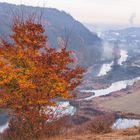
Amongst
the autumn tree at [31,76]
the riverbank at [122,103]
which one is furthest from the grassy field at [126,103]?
the autumn tree at [31,76]

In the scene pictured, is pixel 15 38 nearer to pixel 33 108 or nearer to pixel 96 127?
pixel 33 108

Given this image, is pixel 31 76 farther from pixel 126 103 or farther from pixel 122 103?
pixel 122 103

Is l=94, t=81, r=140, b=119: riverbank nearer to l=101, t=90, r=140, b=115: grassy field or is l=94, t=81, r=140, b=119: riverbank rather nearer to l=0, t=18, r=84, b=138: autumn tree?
l=101, t=90, r=140, b=115: grassy field

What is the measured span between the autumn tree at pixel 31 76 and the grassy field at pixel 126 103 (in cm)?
9541

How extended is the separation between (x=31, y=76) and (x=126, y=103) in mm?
122431

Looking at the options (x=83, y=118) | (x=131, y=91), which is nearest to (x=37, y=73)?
(x=83, y=118)

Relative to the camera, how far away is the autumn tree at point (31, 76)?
2400 cm

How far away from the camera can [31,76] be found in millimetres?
24578

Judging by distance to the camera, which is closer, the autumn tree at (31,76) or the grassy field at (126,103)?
the autumn tree at (31,76)

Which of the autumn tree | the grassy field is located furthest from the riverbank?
the autumn tree

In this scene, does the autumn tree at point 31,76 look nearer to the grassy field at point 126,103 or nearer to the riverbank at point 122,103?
the riverbank at point 122,103

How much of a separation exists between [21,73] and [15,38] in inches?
109

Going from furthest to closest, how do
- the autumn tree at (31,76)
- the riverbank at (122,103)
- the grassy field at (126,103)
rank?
1. the grassy field at (126,103)
2. the riverbank at (122,103)
3. the autumn tree at (31,76)

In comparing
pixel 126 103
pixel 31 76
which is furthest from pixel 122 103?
pixel 31 76
